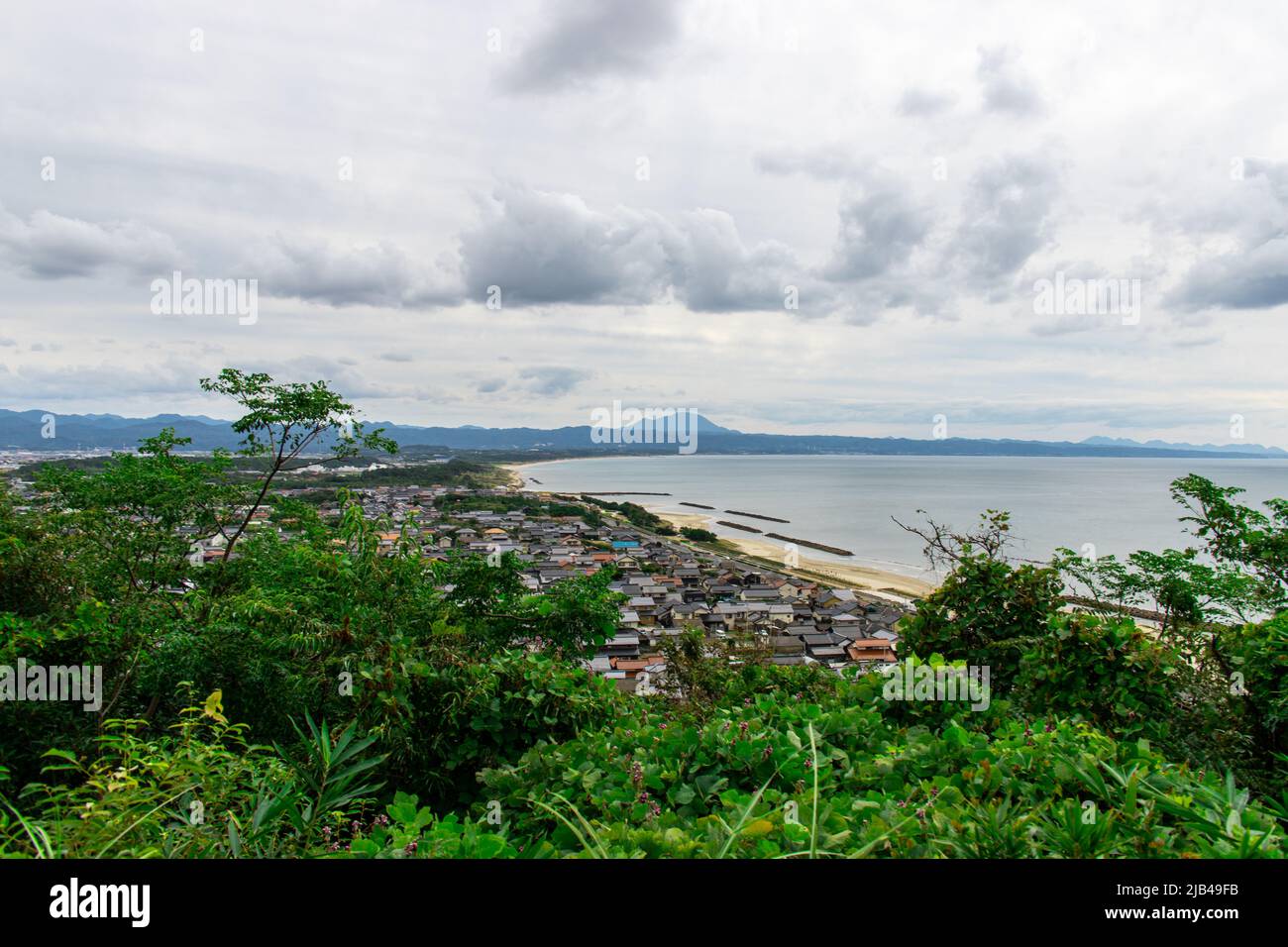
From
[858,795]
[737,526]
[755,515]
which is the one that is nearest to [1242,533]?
[858,795]

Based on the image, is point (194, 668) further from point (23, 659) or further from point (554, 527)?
point (554, 527)

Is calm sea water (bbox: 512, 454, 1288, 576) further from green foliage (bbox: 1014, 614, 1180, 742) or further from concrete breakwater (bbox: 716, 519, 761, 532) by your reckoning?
green foliage (bbox: 1014, 614, 1180, 742)

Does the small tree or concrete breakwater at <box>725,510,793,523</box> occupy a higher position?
the small tree

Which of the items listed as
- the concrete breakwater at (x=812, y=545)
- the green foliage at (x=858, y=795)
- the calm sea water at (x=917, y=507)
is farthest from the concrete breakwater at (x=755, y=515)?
the green foliage at (x=858, y=795)

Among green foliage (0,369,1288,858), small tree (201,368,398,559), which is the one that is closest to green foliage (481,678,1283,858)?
green foliage (0,369,1288,858)

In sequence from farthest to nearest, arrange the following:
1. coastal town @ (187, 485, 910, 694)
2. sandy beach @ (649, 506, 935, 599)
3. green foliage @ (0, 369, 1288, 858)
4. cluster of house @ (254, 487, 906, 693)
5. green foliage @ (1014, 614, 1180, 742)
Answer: sandy beach @ (649, 506, 935, 599)
cluster of house @ (254, 487, 906, 693)
coastal town @ (187, 485, 910, 694)
green foliage @ (1014, 614, 1180, 742)
green foliage @ (0, 369, 1288, 858)

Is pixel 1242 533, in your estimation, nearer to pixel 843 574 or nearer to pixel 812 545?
pixel 843 574
